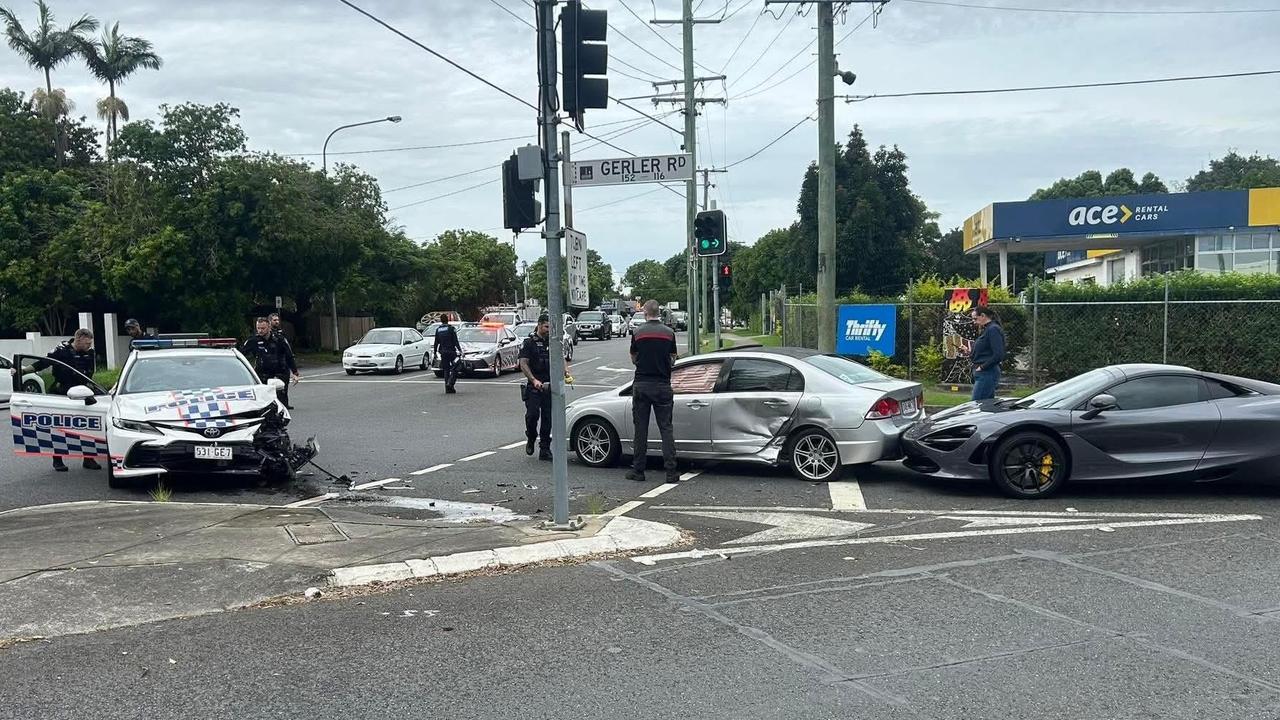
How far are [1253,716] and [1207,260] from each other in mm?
37336

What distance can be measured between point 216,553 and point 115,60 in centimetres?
4899

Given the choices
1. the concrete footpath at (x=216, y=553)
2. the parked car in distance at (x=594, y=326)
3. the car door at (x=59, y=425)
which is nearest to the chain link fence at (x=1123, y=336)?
the concrete footpath at (x=216, y=553)

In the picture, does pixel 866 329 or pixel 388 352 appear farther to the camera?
pixel 388 352

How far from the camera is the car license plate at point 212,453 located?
31.7ft

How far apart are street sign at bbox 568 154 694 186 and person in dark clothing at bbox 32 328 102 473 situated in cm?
636

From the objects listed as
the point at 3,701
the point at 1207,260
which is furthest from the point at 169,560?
the point at 1207,260

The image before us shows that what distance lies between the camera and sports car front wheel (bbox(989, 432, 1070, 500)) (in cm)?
906

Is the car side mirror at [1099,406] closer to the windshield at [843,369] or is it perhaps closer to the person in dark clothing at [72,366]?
the windshield at [843,369]

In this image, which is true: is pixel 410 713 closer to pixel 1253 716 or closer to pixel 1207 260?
pixel 1253 716

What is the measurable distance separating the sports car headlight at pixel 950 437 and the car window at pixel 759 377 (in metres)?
1.49

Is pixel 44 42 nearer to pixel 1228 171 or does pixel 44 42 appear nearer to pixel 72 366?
pixel 72 366

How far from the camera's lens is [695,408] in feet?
35.6

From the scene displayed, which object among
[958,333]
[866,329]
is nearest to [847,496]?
[958,333]

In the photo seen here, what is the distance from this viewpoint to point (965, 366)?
1978 cm
